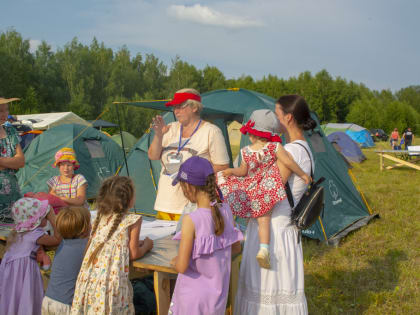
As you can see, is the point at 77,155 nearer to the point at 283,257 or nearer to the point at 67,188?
the point at 67,188

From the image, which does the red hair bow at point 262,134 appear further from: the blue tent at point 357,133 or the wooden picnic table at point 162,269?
the blue tent at point 357,133

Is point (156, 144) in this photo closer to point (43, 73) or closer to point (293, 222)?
point (293, 222)

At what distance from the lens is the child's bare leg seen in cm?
221

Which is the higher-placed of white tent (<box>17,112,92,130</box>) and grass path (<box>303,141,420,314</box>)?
white tent (<box>17,112,92,130</box>)

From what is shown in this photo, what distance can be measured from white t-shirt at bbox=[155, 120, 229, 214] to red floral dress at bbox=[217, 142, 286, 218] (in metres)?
0.62

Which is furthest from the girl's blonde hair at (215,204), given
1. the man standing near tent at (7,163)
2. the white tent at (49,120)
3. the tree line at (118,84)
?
the tree line at (118,84)

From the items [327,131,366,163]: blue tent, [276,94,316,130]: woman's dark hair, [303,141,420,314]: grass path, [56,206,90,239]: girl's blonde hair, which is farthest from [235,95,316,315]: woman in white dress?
[327,131,366,163]: blue tent

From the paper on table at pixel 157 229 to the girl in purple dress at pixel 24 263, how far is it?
391 mm

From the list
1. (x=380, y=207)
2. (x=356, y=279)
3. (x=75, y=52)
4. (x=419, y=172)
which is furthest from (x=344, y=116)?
(x=356, y=279)

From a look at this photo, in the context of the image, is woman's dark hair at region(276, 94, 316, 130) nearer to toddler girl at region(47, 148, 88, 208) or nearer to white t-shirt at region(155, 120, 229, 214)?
white t-shirt at region(155, 120, 229, 214)

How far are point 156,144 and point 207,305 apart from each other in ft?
4.87

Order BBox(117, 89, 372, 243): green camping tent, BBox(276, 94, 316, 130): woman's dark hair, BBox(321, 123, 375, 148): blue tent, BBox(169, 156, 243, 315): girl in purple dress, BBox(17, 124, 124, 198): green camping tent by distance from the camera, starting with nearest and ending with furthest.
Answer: BBox(169, 156, 243, 315): girl in purple dress, BBox(276, 94, 316, 130): woman's dark hair, BBox(117, 89, 372, 243): green camping tent, BBox(17, 124, 124, 198): green camping tent, BBox(321, 123, 375, 148): blue tent

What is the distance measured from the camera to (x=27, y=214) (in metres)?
2.68

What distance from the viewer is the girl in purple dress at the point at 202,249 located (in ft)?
6.62
